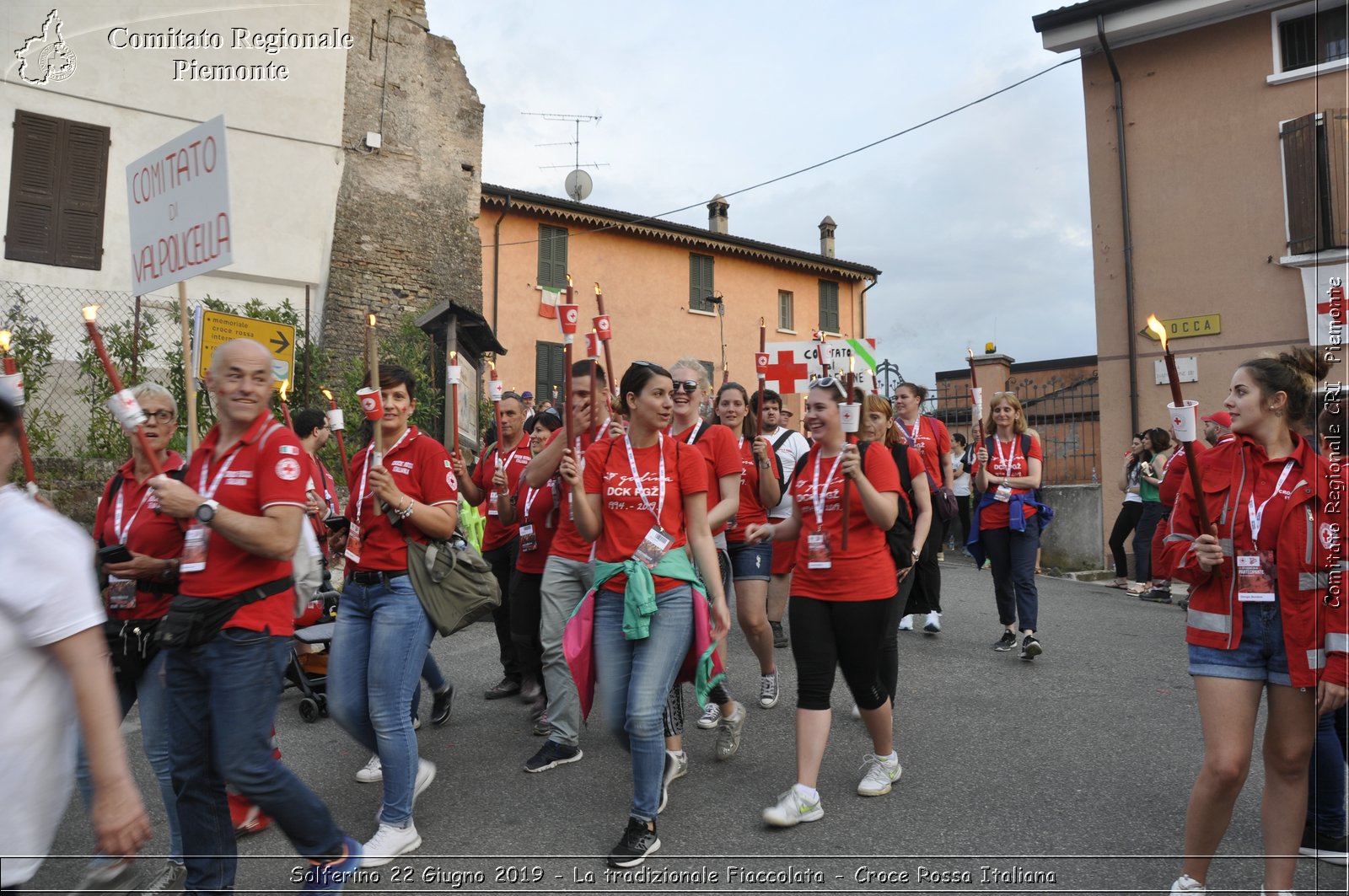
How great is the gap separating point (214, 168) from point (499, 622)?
142 inches

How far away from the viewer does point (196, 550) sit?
3.16m

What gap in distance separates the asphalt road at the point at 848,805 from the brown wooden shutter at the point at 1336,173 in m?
9.70

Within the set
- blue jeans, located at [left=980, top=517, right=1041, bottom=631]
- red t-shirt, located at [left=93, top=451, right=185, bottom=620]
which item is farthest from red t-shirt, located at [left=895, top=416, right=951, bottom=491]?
red t-shirt, located at [left=93, top=451, right=185, bottom=620]

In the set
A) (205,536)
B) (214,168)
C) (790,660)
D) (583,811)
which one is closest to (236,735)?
(205,536)

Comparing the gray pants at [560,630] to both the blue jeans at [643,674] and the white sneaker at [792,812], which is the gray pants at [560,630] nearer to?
the blue jeans at [643,674]

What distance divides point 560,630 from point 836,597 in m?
1.65

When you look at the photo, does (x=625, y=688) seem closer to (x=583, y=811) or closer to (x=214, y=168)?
(x=583, y=811)

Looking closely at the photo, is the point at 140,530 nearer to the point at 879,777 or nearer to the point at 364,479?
the point at 364,479

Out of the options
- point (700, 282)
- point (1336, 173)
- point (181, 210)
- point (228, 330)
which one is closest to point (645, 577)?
point (181, 210)

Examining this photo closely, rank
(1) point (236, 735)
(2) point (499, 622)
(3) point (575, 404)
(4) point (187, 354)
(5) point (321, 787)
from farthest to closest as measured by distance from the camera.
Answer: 1. (2) point (499, 622)
2. (3) point (575, 404)
3. (5) point (321, 787)
4. (4) point (187, 354)
5. (1) point (236, 735)

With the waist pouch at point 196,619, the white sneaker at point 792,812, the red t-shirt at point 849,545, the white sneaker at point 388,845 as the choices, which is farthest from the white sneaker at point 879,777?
the waist pouch at point 196,619

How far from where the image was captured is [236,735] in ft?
9.97

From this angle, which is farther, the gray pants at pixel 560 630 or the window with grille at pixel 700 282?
the window with grille at pixel 700 282

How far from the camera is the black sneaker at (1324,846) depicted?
373 cm
